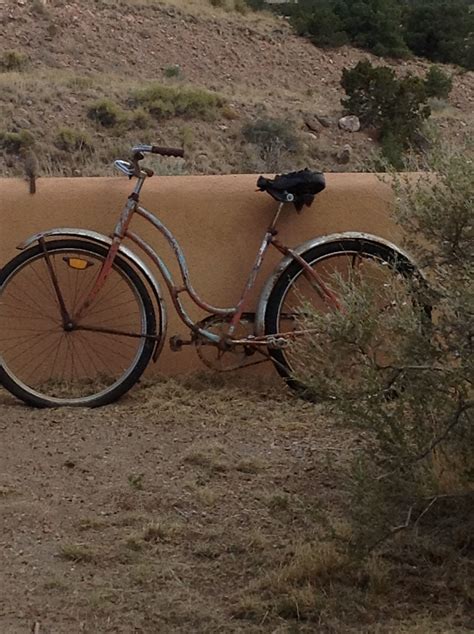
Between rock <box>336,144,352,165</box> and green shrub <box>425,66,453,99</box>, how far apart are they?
9.87 m

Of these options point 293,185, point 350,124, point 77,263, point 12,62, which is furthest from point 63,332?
point 12,62

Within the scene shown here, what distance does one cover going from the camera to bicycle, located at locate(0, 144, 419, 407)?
584cm

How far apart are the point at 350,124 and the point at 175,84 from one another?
726 cm

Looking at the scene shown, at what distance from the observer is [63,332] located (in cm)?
621

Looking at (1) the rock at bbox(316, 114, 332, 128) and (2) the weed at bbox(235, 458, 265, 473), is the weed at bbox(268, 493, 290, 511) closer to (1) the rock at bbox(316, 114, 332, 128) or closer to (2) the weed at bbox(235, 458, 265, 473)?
(2) the weed at bbox(235, 458, 265, 473)

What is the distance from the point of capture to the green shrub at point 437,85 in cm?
3962

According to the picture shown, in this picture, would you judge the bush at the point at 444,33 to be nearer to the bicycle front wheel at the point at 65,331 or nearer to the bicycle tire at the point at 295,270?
the bicycle tire at the point at 295,270

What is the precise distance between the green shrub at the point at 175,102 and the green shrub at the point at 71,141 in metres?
4.16

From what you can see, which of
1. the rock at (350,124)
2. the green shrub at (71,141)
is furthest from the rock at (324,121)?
the green shrub at (71,141)

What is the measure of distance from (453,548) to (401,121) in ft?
93.4

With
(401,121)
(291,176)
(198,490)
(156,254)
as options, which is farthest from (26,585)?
(401,121)

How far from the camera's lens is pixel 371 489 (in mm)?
3631

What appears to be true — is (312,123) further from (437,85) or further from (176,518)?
(176,518)

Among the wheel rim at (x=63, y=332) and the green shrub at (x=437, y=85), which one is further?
the green shrub at (x=437, y=85)
